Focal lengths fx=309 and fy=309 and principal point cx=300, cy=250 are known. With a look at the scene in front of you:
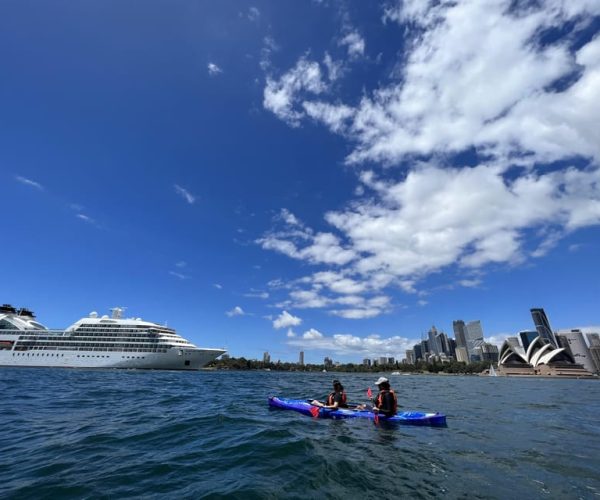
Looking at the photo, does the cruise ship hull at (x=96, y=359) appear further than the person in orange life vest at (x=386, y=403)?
Yes

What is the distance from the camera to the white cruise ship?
3233 inches

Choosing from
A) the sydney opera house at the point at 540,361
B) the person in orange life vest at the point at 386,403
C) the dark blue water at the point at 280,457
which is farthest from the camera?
the sydney opera house at the point at 540,361

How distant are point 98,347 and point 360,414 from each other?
89.5m

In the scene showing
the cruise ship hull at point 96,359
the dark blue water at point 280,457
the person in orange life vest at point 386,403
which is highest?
the cruise ship hull at point 96,359

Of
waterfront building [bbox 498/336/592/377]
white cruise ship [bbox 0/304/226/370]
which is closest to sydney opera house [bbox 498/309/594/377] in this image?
waterfront building [bbox 498/336/592/377]

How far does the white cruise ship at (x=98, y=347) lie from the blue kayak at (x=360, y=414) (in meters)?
73.6

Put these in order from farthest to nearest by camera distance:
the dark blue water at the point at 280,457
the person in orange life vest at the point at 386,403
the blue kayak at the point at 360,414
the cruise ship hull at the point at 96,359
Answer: the cruise ship hull at the point at 96,359
the person in orange life vest at the point at 386,403
the blue kayak at the point at 360,414
the dark blue water at the point at 280,457

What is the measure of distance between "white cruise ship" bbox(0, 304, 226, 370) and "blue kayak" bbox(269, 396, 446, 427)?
73.6 m

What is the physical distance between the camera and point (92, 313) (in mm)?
91250

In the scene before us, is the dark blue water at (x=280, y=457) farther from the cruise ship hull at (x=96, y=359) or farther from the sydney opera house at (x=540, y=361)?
the sydney opera house at (x=540, y=361)

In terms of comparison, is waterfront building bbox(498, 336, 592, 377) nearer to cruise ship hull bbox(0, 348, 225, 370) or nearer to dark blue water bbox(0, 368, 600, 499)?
cruise ship hull bbox(0, 348, 225, 370)

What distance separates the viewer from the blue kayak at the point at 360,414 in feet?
50.4

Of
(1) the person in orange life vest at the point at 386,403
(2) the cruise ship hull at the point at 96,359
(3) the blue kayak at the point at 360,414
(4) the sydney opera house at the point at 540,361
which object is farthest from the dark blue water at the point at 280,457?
(4) the sydney opera house at the point at 540,361

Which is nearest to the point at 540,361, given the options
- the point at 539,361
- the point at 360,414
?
the point at 539,361
